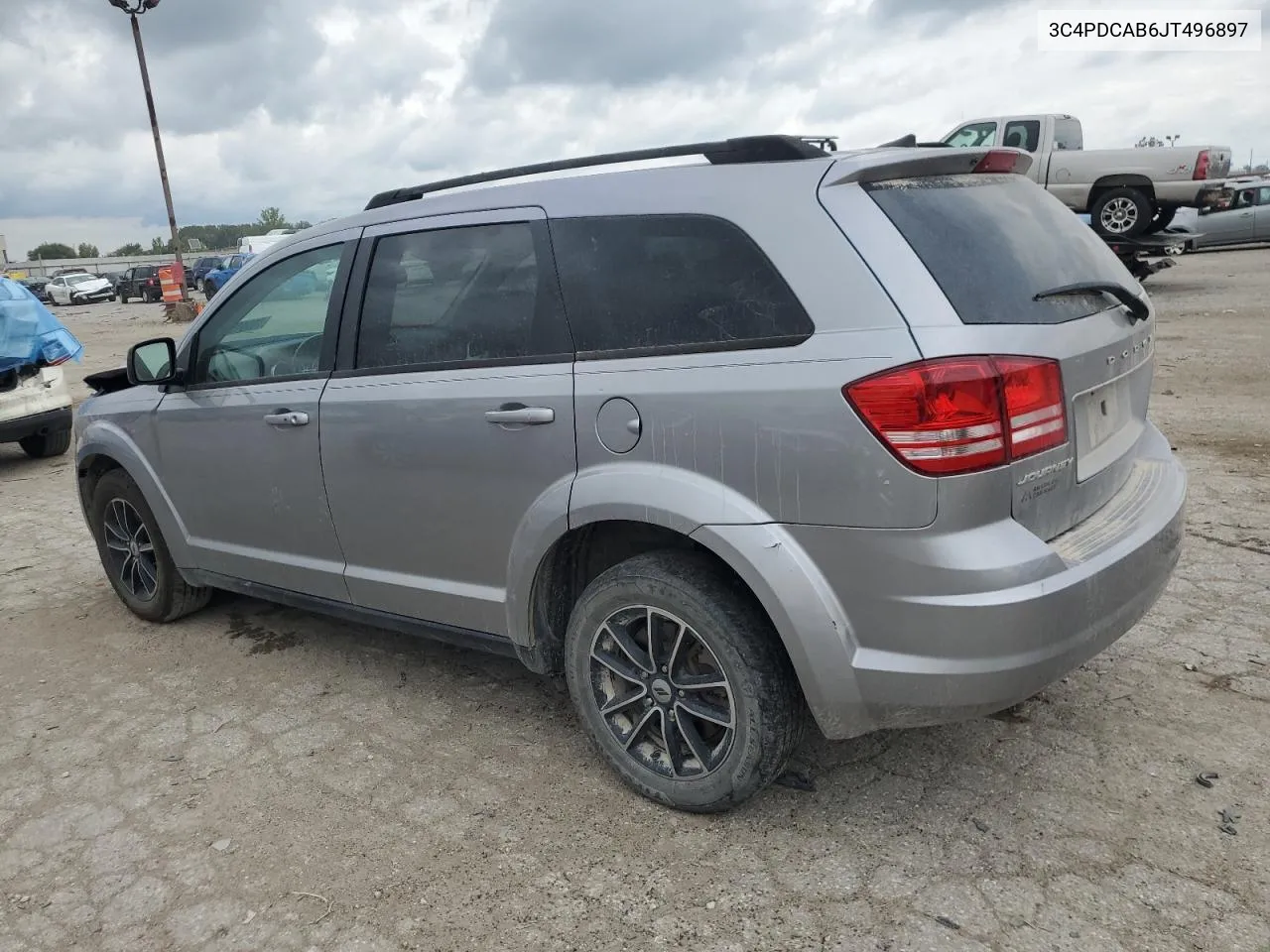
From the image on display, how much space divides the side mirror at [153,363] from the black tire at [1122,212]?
14376 millimetres

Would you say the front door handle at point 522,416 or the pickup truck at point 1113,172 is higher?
the pickup truck at point 1113,172

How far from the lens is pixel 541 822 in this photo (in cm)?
287

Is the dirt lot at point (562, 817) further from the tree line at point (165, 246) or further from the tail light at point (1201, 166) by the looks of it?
the tree line at point (165, 246)

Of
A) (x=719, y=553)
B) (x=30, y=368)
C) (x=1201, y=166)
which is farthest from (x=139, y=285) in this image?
(x=719, y=553)

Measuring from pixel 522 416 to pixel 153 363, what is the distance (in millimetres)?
2265

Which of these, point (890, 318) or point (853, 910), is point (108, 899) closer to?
point (853, 910)

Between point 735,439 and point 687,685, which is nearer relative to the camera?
point 735,439

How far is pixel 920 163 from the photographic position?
2.62 meters

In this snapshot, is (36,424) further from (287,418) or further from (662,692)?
(662,692)

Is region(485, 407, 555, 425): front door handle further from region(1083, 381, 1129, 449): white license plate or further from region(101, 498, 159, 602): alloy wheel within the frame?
region(101, 498, 159, 602): alloy wheel

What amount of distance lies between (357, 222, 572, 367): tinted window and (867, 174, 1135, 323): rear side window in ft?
3.41

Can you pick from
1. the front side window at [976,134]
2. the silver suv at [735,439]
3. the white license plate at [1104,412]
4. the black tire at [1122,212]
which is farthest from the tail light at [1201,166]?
the white license plate at [1104,412]

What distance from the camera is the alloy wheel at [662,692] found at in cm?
276

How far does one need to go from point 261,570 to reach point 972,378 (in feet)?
9.57
